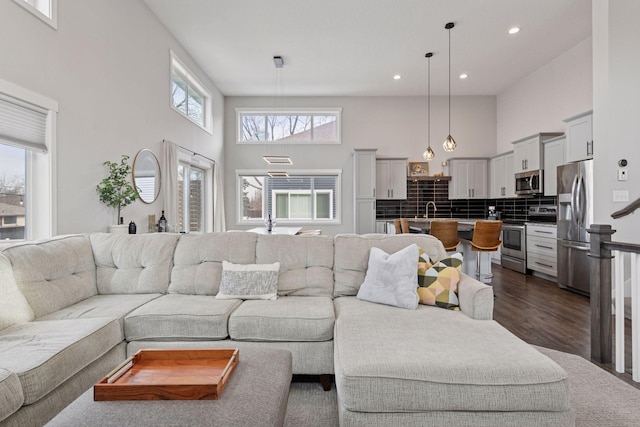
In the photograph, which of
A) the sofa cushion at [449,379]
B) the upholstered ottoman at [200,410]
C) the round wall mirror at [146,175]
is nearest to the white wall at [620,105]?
the sofa cushion at [449,379]

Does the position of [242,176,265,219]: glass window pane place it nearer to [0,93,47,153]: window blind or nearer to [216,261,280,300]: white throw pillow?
[0,93,47,153]: window blind

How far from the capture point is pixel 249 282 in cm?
241

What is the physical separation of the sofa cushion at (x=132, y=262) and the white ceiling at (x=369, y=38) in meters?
3.23

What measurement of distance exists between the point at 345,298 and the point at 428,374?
1107 millimetres

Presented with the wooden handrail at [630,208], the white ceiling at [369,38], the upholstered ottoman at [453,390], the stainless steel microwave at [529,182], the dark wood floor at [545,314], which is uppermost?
the white ceiling at [369,38]

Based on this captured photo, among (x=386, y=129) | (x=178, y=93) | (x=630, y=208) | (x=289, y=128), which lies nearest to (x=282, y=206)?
(x=289, y=128)

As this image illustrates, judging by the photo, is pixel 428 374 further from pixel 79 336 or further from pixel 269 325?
pixel 79 336

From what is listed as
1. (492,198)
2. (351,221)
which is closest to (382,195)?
(351,221)

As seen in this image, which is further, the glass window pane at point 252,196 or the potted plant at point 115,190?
the glass window pane at point 252,196

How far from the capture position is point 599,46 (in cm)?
352

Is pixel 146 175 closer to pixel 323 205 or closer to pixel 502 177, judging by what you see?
pixel 323 205

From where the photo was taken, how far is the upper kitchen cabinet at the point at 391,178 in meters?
7.34

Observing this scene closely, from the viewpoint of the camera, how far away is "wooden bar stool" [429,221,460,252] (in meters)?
4.15

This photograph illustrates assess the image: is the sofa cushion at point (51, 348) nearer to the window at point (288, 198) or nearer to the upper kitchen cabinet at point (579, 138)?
the upper kitchen cabinet at point (579, 138)
